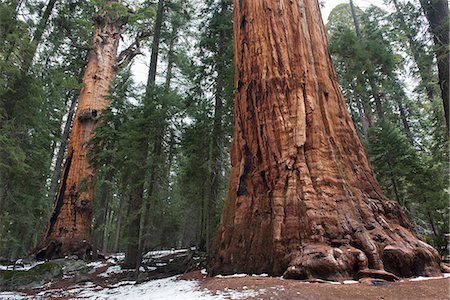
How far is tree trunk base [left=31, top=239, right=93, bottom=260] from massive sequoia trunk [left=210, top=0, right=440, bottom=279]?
675 cm

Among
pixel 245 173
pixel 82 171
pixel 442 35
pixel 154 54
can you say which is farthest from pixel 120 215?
pixel 442 35

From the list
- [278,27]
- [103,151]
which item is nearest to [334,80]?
[278,27]

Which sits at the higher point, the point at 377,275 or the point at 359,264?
the point at 359,264

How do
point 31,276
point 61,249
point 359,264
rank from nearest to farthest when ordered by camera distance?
point 359,264 → point 31,276 → point 61,249

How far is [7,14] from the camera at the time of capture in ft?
22.8

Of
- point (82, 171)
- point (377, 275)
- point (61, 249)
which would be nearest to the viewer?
point (377, 275)

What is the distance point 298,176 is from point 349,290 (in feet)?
6.30

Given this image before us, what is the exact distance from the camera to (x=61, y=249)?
32.3 feet

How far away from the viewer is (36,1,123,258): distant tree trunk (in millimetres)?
10055

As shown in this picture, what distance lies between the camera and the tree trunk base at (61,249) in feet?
31.8

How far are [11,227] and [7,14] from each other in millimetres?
12947

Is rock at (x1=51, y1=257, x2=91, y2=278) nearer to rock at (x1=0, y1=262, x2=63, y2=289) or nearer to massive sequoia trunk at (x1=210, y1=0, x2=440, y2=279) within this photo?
rock at (x1=0, y1=262, x2=63, y2=289)

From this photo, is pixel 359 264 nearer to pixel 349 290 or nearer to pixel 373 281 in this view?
pixel 373 281

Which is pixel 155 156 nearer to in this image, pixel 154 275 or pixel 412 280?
pixel 154 275
